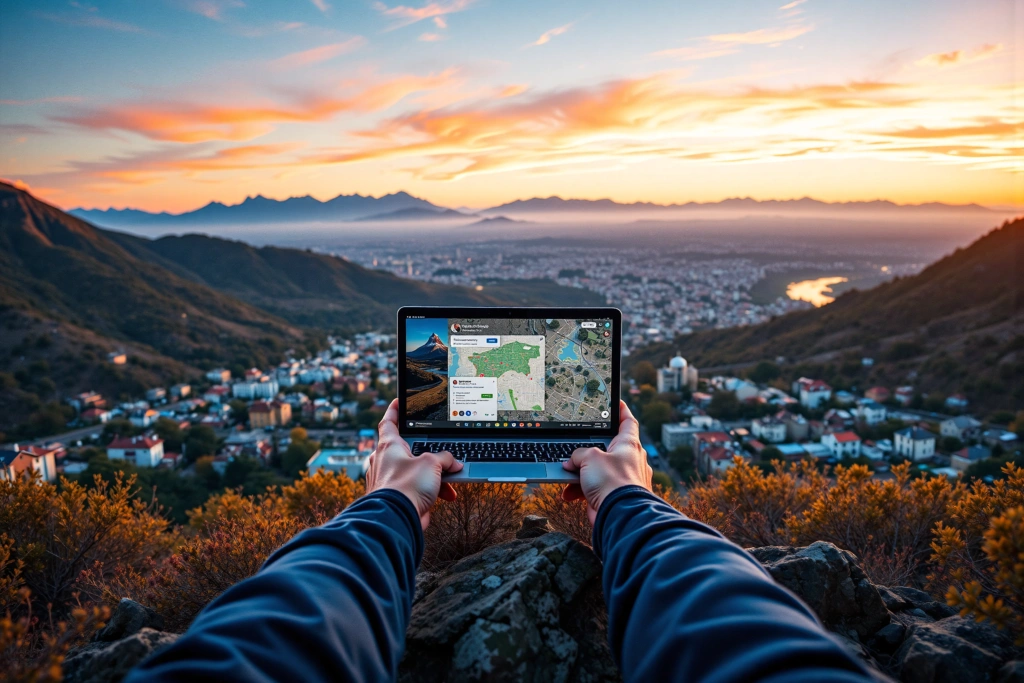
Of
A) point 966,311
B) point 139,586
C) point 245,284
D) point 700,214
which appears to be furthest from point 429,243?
point 139,586

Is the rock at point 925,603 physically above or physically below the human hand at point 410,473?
below

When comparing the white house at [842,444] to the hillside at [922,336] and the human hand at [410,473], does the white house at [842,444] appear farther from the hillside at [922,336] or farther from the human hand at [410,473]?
the human hand at [410,473]

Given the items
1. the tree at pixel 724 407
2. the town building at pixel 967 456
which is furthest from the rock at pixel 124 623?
the tree at pixel 724 407

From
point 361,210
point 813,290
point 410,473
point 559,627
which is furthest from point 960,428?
point 361,210

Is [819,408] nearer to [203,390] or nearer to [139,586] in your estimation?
[139,586]

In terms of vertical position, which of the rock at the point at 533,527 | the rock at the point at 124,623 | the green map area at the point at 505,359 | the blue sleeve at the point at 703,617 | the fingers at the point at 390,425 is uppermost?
the green map area at the point at 505,359

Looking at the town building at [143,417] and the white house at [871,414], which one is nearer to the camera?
the white house at [871,414]

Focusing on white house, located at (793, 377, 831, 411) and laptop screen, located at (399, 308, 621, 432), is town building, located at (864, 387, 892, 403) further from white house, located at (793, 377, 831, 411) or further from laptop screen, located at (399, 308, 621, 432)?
A: laptop screen, located at (399, 308, 621, 432)

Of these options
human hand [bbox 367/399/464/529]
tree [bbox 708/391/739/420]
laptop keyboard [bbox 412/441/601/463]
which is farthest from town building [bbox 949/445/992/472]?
human hand [bbox 367/399/464/529]
